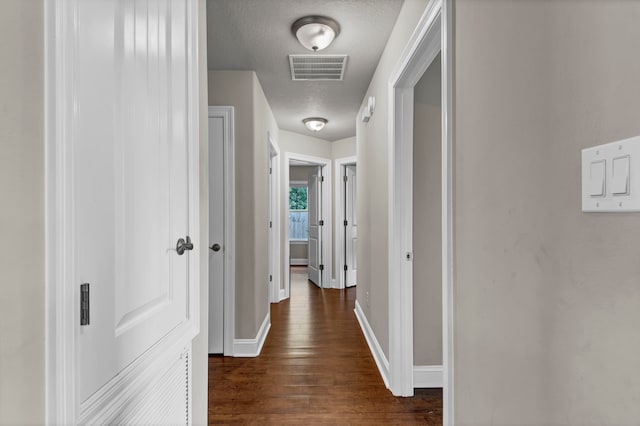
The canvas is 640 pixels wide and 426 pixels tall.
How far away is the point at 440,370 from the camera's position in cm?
242

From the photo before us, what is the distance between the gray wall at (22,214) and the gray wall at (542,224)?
98cm

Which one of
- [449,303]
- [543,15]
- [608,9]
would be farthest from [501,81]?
[449,303]

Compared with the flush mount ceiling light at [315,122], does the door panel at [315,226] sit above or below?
below

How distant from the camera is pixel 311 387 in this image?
2.40m

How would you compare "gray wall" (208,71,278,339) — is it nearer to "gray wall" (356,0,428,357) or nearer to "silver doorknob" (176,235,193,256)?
"gray wall" (356,0,428,357)

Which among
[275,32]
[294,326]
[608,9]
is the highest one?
[275,32]

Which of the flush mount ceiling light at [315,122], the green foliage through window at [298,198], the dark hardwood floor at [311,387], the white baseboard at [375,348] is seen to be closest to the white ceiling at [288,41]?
the flush mount ceiling light at [315,122]

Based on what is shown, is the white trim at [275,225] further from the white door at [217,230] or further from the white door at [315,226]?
the white door at [217,230]

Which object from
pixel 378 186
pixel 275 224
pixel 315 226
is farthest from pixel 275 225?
pixel 378 186

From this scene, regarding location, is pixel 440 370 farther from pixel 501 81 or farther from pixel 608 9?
pixel 608 9

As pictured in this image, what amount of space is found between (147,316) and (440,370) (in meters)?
2.10

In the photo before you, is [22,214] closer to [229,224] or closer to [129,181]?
[129,181]

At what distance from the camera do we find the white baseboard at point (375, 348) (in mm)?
2505

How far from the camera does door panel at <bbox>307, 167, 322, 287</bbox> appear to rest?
5.92 m
